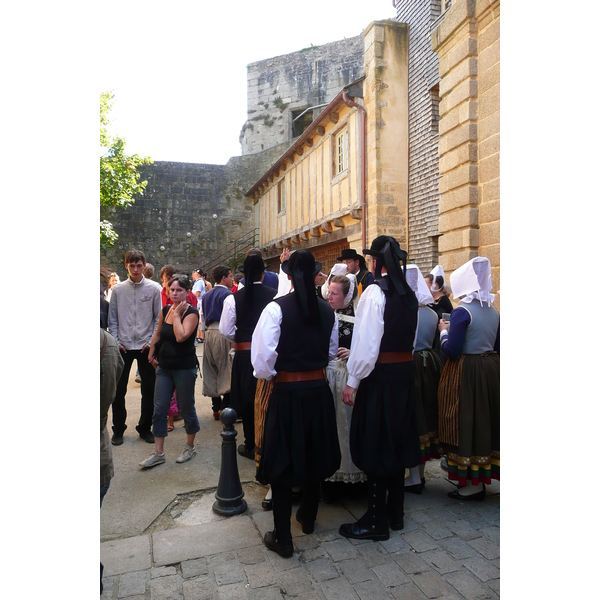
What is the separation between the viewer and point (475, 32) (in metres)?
6.21

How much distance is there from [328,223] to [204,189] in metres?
11.5

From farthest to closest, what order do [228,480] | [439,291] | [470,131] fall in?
[470,131] → [439,291] → [228,480]

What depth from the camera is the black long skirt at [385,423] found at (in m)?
3.48

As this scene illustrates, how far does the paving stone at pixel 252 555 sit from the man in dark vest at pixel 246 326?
1.82 metres

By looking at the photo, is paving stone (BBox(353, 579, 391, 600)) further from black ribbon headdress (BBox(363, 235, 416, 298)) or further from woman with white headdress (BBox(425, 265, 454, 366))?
woman with white headdress (BBox(425, 265, 454, 366))

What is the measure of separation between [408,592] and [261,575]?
2.97ft

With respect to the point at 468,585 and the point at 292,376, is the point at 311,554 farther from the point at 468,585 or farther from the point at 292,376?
the point at 292,376

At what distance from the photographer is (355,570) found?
3066 mm

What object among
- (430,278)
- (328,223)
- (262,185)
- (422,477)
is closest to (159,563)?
(422,477)

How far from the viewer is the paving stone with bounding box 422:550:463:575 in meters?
3.07

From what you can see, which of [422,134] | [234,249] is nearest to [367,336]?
[422,134]

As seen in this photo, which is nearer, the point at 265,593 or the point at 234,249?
the point at 265,593

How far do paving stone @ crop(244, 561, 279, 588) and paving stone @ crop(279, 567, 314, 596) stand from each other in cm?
6

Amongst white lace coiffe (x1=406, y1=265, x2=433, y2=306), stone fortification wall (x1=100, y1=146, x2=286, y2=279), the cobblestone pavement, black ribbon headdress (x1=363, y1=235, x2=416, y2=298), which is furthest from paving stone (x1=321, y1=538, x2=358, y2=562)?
stone fortification wall (x1=100, y1=146, x2=286, y2=279)
